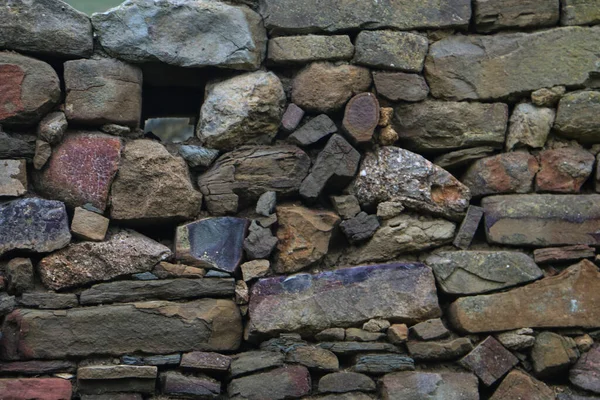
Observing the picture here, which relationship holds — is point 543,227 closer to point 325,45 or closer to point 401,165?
point 401,165

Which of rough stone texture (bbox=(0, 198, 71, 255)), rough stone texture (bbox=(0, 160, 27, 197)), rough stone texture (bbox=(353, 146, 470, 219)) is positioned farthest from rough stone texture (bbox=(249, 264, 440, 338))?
rough stone texture (bbox=(0, 160, 27, 197))

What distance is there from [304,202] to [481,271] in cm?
85

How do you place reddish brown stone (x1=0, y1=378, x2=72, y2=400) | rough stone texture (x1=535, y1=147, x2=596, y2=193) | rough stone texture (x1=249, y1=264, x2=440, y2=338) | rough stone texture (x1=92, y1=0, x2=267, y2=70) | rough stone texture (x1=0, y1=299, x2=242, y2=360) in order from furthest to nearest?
rough stone texture (x1=535, y1=147, x2=596, y2=193) < rough stone texture (x1=92, y1=0, x2=267, y2=70) < rough stone texture (x1=249, y1=264, x2=440, y2=338) < rough stone texture (x1=0, y1=299, x2=242, y2=360) < reddish brown stone (x1=0, y1=378, x2=72, y2=400)

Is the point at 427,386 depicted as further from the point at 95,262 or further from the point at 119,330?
the point at 95,262

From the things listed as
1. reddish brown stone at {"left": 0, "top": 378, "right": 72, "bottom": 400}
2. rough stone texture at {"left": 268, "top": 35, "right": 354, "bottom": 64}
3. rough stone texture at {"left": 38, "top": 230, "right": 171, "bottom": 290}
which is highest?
rough stone texture at {"left": 268, "top": 35, "right": 354, "bottom": 64}

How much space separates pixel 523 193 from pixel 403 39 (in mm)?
901

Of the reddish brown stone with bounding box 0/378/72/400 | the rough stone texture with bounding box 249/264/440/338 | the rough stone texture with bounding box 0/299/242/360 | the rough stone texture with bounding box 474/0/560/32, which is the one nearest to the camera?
the reddish brown stone with bounding box 0/378/72/400

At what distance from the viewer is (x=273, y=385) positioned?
3486 millimetres

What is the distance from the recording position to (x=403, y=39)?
3.87 m

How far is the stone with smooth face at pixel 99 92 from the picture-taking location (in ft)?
12.0

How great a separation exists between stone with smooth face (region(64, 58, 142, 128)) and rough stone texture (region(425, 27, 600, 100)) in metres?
1.39

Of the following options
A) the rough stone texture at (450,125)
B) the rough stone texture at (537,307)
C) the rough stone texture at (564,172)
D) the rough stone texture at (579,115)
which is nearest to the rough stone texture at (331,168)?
the rough stone texture at (450,125)

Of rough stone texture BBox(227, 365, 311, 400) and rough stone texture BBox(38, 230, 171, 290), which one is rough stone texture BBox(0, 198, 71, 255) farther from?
rough stone texture BBox(227, 365, 311, 400)

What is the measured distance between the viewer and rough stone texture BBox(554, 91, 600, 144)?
3.86 m
